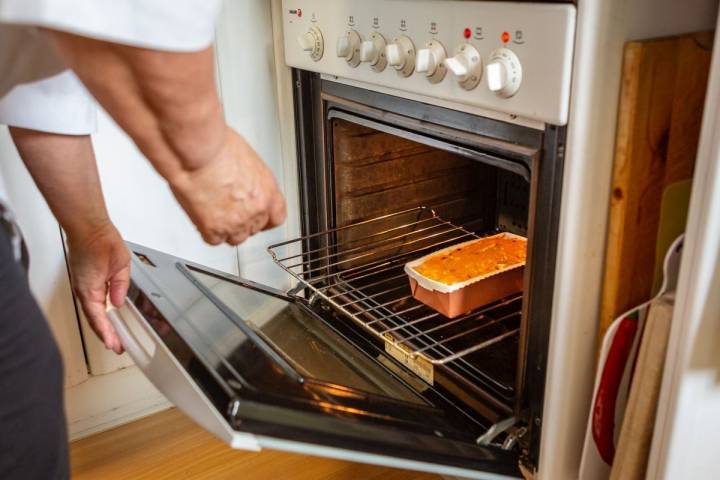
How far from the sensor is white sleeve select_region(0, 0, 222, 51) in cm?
48

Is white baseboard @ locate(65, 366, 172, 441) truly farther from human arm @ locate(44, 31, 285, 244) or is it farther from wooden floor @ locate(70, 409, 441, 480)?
human arm @ locate(44, 31, 285, 244)

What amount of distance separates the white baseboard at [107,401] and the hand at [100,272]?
1.51 ft

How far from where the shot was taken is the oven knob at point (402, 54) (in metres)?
0.92

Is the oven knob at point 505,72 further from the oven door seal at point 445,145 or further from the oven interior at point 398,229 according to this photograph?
the oven interior at point 398,229

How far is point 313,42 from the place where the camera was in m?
1.14

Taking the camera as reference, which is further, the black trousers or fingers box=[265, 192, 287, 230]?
fingers box=[265, 192, 287, 230]

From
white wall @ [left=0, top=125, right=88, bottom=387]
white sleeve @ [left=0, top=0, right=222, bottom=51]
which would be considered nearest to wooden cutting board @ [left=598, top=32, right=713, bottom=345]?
white sleeve @ [left=0, top=0, right=222, bottom=51]

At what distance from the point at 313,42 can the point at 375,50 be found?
0.20 meters

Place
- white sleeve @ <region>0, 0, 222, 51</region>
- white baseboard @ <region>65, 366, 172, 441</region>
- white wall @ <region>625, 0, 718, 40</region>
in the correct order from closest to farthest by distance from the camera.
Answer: white sleeve @ <region>0, 0, 222, 51</region>
white wall @ <region>625, 0, 718, 40</region>
white baseboard @ <region>65, 366, 172, 441</region>

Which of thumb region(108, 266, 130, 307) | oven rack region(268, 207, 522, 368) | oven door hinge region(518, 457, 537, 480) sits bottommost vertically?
oven door hinge region(518, 457, 537, 480)

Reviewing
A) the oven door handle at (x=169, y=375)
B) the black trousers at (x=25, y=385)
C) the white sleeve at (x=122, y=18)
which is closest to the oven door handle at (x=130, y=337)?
the oven door handle at (x=169, y=375)

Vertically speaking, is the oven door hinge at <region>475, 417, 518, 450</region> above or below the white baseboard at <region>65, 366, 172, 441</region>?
above

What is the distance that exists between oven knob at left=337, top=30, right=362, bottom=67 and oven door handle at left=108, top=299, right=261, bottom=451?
1.61ft

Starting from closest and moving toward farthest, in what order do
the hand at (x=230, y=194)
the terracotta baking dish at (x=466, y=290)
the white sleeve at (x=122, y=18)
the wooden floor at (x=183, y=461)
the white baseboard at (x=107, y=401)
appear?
1. the white sleeve at (x=122, y=18)
2. the hand at (x=230, y=194)
3. the terracotta baking dish at (x=466, y=290)
4. the wooden floor at (x=183, y=461)
5. the white baseboard at (x=107, y=401)
